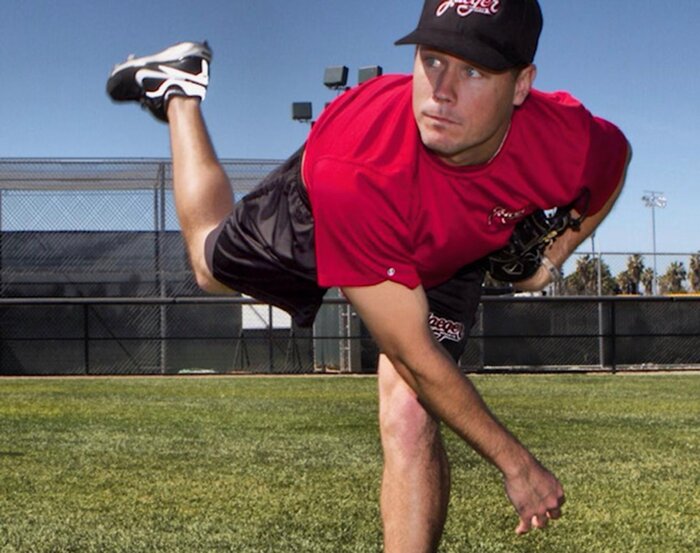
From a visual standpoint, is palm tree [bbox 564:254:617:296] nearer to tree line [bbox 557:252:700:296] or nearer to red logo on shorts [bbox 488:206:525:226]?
tree line [bbox 557:252:700:296]

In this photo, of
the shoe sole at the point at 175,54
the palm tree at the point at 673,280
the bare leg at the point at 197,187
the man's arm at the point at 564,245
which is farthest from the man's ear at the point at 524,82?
the palm tree at the point at 673,280

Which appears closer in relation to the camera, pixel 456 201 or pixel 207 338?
pixel 456 201

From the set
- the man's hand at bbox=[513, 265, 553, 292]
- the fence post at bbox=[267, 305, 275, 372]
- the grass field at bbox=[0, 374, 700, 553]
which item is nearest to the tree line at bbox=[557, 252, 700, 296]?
the fence post at bbox=[267, 305, 275, 372]

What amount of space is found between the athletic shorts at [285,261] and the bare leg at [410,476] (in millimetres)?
254

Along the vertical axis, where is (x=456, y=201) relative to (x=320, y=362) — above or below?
above

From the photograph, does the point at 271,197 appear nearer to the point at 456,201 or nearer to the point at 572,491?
the point at 456,201

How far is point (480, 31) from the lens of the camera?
312 centimetres

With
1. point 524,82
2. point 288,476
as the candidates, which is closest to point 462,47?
point 524,82

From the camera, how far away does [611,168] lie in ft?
12.6

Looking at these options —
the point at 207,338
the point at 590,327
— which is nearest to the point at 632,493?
the point at 207,338

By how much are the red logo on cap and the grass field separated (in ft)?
8.04

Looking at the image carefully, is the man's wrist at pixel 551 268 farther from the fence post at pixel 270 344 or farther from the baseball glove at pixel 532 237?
the fence post at pixel 270 344

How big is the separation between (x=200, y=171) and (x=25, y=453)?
4425mm

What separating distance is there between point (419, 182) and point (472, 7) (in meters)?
0.48
